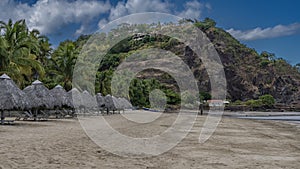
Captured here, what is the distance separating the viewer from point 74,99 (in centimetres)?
2484

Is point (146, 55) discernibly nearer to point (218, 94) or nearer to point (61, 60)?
point (218, 94)

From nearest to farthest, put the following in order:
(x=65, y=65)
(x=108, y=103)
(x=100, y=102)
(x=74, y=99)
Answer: (x=74, y=99), (x=100, y=102), (x=65, y=65), (x=108, y=103)

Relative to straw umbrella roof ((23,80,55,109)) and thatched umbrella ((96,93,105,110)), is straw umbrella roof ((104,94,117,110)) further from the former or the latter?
straw umbrella roof ((23,80,55,109))

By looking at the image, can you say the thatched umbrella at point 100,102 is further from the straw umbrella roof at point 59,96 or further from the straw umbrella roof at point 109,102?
the straw umbrella roof at point 59,96

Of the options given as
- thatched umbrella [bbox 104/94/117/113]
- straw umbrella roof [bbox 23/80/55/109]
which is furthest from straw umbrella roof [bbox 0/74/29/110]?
thatched umbrella [bbox 104/94/117/113]

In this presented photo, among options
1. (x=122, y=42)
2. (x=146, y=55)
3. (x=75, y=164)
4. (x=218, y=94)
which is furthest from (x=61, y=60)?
(x=122, y=42)

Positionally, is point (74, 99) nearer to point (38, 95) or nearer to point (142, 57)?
point (38, 95)

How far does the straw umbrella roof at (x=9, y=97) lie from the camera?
14.9 meters

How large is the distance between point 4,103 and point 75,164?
9075 millimetres

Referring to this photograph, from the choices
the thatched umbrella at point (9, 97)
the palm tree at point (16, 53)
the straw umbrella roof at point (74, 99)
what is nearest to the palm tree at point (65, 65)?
the palm tree at point (16, 53)

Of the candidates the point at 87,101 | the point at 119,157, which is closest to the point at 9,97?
the point at 119,157

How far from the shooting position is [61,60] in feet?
110

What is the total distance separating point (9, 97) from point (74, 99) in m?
9.83

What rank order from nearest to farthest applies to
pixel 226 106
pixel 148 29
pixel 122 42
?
pixel 226 106
pixel 122 42
pixel 148 29
